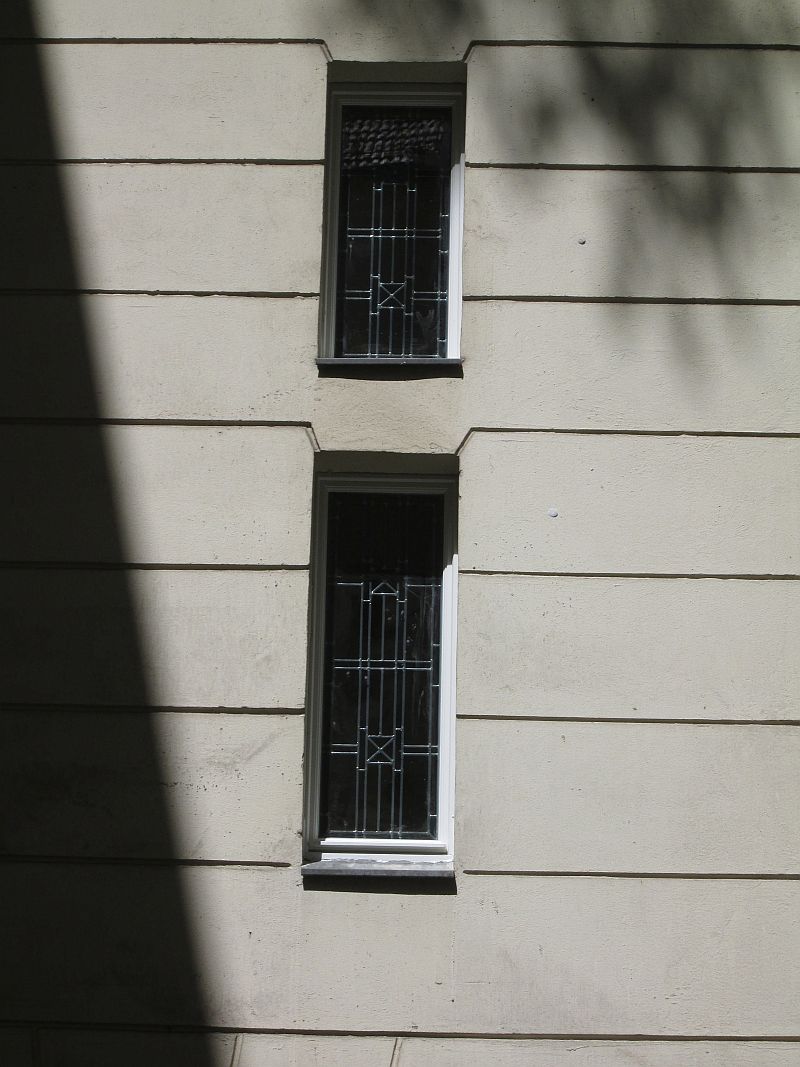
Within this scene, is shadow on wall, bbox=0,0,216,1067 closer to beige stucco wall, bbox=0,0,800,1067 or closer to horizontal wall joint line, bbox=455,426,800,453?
beige stucco wall, bbox=0,0,800,1067

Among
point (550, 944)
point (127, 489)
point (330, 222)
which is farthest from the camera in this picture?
point (330, 222)

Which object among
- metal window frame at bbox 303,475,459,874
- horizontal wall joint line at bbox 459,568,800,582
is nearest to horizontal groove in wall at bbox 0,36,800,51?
metal window frame at bbox 303,475,459,874

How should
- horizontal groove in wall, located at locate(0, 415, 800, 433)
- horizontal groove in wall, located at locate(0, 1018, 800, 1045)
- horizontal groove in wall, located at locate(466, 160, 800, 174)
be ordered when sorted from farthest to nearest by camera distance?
horizontal groove in wall, located at locate(466, 160, 800, 174) → horizontal groove in wall, located at locate(0, 415, 800, 433) → horizontal groove in wall, located at locate(0, 1018, 800, 1045)

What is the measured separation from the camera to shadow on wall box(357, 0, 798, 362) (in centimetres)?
395

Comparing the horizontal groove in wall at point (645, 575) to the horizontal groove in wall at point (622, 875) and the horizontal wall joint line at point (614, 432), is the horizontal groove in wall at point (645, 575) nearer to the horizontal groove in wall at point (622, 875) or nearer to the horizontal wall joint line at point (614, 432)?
the horizontal wall joint line at point (614, 432)

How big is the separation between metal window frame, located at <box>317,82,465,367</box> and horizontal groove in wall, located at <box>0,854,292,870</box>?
79.9 inches

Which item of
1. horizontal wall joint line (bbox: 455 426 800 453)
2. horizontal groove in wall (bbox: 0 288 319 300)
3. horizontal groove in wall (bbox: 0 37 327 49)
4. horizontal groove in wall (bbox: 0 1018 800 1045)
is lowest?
horizontal groove in wall (bbox: 0 1018 800 1045)

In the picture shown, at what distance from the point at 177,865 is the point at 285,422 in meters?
1.77

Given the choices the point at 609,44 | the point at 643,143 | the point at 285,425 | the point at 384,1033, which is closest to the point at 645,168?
the point at 643,143

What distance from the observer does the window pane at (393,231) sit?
414 cm

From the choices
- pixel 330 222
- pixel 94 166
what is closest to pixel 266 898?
pixel 330 222

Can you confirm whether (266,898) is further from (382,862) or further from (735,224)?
(735,224)

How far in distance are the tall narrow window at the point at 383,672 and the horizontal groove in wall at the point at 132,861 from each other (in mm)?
247

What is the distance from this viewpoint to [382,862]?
149 inches
